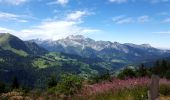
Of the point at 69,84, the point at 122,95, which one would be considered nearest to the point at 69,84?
the point at 69,84

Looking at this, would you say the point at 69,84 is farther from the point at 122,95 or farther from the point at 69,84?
the point at 122,95

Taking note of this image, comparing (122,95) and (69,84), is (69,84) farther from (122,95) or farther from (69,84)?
(122,95)

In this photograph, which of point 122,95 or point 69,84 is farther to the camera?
point 69,84

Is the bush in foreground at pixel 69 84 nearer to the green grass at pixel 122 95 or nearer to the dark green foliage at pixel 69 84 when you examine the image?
the dark green foliage at pixel 69 84

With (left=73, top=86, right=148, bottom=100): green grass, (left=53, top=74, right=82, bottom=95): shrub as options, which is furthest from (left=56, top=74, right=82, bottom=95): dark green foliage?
(left=73, top=86, right=148, bottom=100): green grass

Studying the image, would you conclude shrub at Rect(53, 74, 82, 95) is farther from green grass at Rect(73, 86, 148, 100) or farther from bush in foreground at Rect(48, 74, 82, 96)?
green grass at Rect(73, 86, 148, 100)

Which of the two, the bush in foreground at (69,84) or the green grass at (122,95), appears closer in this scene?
the green grass at (122,95)

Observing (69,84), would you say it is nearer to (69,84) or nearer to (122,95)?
(69,84)

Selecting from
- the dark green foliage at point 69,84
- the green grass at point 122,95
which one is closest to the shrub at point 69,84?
the dark green foliage at point 69,84

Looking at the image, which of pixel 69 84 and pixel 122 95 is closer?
pixel 122 95

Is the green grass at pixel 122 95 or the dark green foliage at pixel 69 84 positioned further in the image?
the dark green foliage at pixel 69 84

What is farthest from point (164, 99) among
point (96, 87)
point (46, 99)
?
point (46, 99)

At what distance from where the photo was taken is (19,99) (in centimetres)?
1697

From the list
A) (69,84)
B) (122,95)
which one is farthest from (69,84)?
(122,95)
